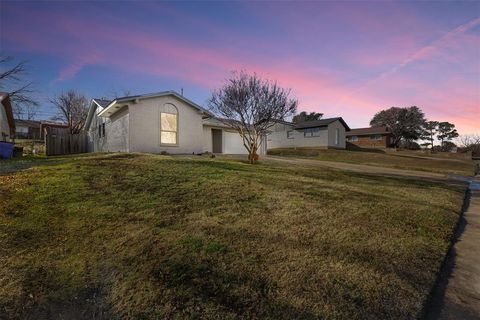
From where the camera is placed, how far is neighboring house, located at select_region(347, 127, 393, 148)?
152 feet

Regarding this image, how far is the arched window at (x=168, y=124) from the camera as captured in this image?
16.2 m

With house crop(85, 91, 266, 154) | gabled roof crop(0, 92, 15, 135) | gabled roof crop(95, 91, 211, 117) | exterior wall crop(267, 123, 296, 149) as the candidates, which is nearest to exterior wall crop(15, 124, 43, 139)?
gabled roof crop(0, 92, 15, 135)

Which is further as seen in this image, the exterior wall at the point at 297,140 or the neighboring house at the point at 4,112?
the exterior wall at the point at 297,140

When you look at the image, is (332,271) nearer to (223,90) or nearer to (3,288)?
(3,288)

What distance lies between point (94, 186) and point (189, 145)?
1123 cm

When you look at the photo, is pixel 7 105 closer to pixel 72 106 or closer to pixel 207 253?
pixel 72 106

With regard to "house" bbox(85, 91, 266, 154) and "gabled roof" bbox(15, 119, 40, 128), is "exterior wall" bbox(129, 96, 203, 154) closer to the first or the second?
"house" bbox(85, 91, 266, 154)

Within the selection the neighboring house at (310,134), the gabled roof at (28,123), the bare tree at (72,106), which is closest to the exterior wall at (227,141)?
the neighboring house at (310,134)

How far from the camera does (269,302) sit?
269 cm

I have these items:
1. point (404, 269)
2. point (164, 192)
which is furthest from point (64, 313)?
point (404, 269)

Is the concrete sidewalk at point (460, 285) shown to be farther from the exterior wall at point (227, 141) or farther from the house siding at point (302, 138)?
the house siding at point (302, 138)

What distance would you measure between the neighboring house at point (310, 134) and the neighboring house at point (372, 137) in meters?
14.1

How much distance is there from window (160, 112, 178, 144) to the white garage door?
6.50 meters

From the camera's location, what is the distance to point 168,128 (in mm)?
16469
